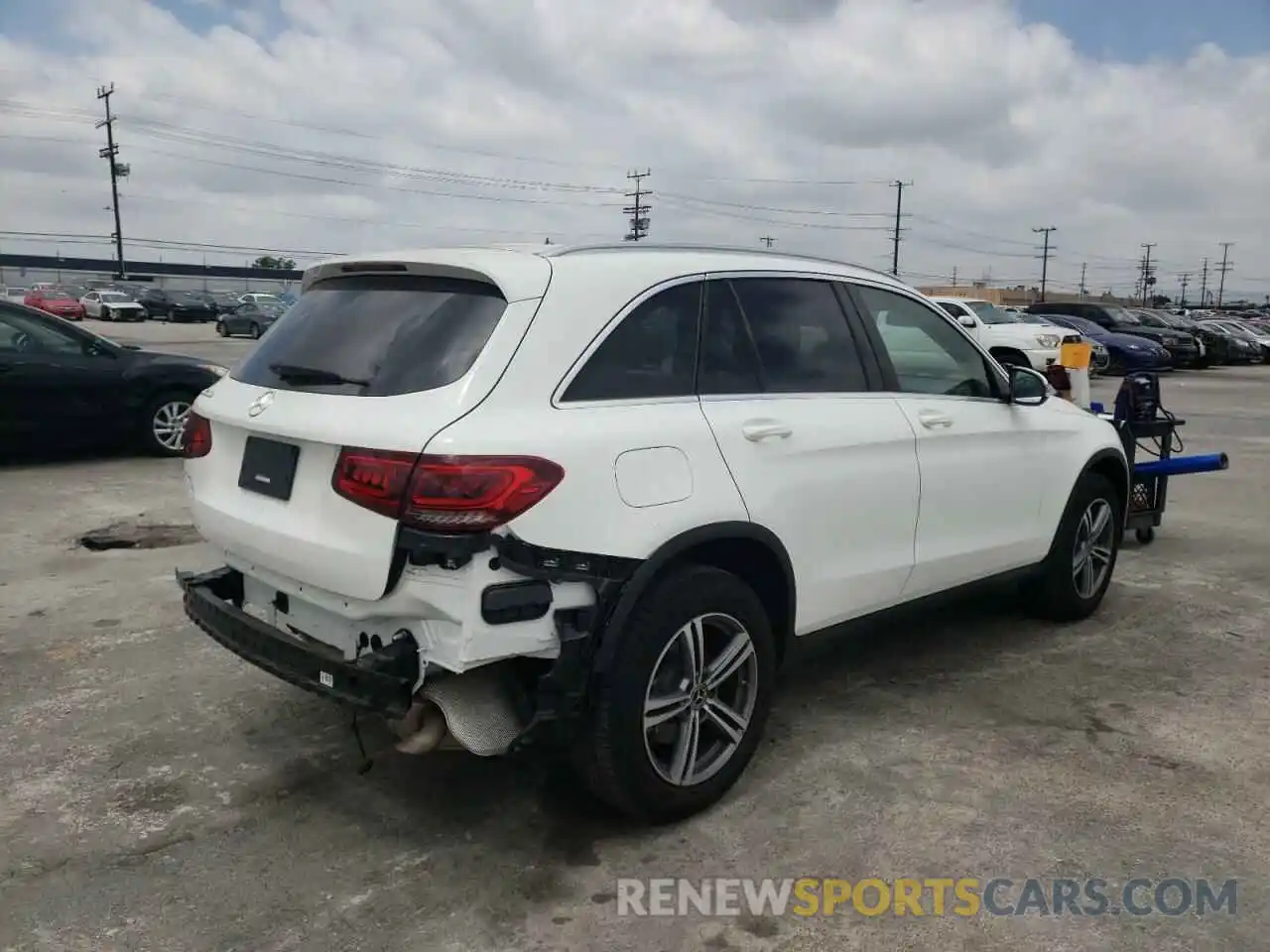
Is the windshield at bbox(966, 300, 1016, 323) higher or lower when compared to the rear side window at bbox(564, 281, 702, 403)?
higher

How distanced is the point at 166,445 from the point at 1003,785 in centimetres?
850

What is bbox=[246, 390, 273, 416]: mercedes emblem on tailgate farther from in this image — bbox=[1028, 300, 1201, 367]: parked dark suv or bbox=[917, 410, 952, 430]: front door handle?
bbox=[1028, 300, 1201, 367]: parked dark suv

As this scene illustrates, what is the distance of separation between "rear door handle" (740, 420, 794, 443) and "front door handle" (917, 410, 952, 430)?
2.73ft

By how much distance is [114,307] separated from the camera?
4756 cm

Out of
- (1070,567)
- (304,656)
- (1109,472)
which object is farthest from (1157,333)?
(304,656)

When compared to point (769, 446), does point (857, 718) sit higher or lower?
lower

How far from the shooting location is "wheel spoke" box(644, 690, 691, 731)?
119 inches

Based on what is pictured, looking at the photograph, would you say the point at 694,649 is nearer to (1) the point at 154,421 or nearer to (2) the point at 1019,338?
(1) the point at 154,421

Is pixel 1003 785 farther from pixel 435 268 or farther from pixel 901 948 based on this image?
pixel 435 268

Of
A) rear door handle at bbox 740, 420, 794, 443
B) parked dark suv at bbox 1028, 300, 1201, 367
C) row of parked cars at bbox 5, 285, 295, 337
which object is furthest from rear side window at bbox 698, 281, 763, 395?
row of parked cars at bbox 5, 285, 295, 337

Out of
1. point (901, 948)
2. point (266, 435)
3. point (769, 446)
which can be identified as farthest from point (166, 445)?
point (901, 948)

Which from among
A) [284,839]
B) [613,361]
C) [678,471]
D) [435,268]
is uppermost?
[435,268]

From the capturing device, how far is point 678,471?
3.05 meters

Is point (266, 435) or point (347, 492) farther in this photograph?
point (266, 435)
